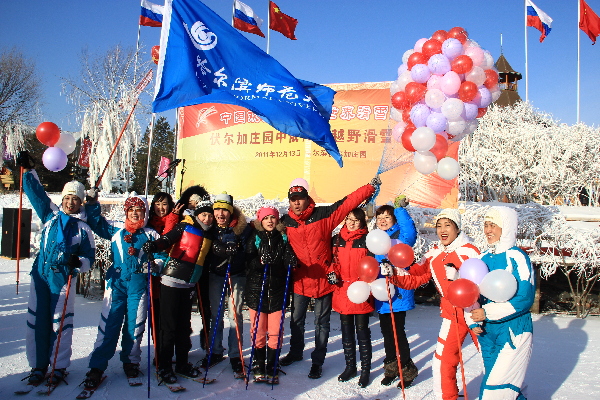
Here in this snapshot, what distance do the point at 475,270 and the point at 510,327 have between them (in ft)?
1.56

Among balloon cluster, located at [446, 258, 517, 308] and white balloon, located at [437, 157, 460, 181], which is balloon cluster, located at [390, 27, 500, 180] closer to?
white balloon, located at [437, 157, 460, 181]

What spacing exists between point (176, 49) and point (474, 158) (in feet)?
64.0

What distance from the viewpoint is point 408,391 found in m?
4.00

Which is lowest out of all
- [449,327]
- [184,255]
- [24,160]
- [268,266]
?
[449,327]

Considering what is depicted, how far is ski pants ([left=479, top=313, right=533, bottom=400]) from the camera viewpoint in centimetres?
297

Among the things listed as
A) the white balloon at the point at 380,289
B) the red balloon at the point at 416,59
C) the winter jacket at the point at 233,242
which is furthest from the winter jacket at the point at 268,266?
the red balloon at the point at 416,59

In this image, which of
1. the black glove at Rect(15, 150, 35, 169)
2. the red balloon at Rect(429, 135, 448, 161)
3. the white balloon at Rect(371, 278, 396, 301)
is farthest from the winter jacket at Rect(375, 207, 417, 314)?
the black glove at Rect(15, 150, 35, 169)

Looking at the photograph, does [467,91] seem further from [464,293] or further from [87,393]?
[87,393]

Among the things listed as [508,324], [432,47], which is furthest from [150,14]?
[508,324]

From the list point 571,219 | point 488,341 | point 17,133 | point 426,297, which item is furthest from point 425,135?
point 17,133

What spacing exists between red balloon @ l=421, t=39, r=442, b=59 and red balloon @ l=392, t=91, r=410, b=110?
0.53 meters

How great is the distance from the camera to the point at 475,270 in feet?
9.78

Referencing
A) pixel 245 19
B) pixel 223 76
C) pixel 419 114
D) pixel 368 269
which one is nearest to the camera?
pixel 368 269

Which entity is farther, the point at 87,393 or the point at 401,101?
the point at 401,101
